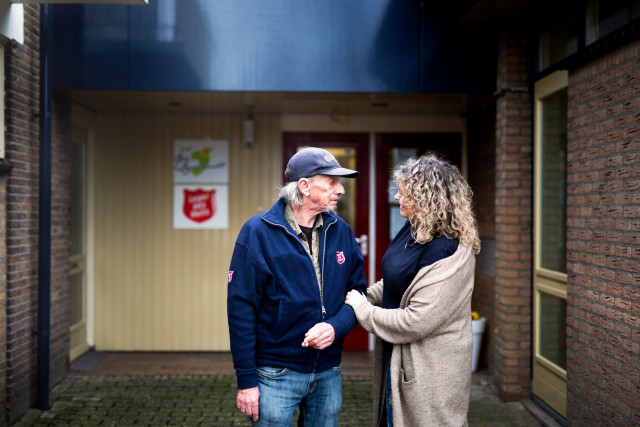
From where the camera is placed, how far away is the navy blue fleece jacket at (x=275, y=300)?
248 cm

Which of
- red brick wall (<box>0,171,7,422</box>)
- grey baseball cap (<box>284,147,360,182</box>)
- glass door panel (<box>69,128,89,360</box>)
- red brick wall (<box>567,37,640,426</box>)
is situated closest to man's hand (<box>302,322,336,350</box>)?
grey baseball cap (<box>284,147,360,182</box>)

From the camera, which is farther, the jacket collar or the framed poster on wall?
the framed poster on wall

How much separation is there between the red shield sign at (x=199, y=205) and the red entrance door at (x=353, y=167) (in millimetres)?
955

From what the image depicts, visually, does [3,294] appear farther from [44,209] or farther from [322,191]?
[322,191]

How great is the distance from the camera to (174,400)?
4941 mm

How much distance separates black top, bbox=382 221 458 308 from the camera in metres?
2.46

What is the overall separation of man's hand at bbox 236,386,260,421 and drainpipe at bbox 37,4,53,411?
2922 mm

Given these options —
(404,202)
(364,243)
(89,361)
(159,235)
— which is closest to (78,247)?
(159,235)

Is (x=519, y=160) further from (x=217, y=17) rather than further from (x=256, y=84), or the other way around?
(x=217, y=17)

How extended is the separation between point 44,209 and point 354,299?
10.7ft

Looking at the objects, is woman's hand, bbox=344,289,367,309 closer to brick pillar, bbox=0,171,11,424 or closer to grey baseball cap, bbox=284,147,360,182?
grey baseball cap, bbox=284,147,360,182

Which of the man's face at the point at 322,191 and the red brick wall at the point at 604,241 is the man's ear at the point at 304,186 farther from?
the red brick wall at the point at 604,241

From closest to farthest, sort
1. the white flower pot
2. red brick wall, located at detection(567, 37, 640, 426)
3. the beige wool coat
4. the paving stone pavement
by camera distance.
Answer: the beige wool coat → red brick wall, located at detection(567, 37, 640, 426) → the paving stone pavement → the white flower pot

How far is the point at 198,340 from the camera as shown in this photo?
6.41m
